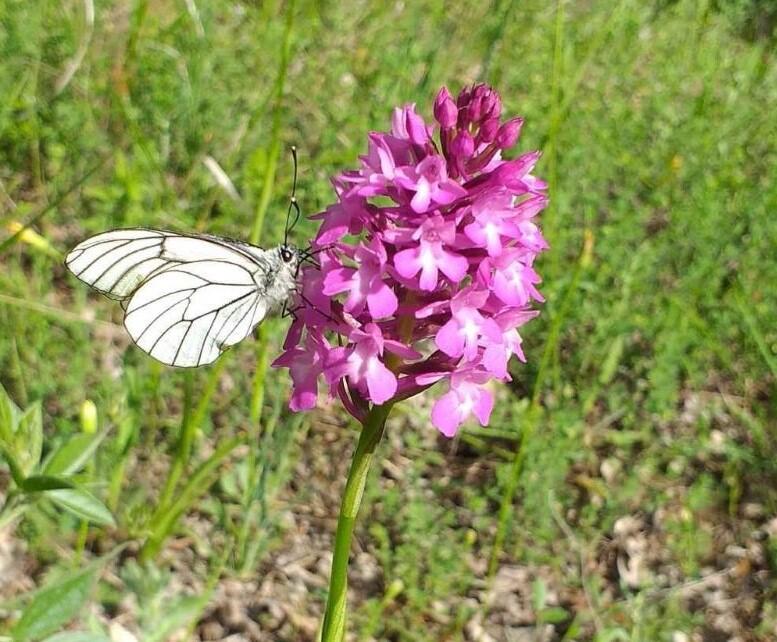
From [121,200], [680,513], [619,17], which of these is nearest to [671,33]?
[619,17]

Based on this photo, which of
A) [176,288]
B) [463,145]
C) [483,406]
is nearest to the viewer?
[463,145]

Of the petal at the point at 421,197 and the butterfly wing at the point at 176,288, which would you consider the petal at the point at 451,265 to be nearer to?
the petal at the point at 421,197

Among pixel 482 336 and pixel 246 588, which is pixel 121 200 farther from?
pixel 482 336

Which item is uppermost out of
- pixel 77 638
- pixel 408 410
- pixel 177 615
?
pixel 408 410

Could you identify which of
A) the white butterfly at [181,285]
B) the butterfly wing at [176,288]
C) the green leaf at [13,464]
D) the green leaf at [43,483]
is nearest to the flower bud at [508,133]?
the white butterfly at [181,285]

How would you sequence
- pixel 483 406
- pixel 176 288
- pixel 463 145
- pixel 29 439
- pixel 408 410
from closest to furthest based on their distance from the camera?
pixel 463 145, pixel 483 406, pixel 29 439, pixel 176 288, pixel 408 410

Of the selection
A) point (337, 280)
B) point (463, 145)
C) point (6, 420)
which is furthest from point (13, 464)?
point (463, 145)

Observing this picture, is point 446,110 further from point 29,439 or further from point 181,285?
point 29,439
